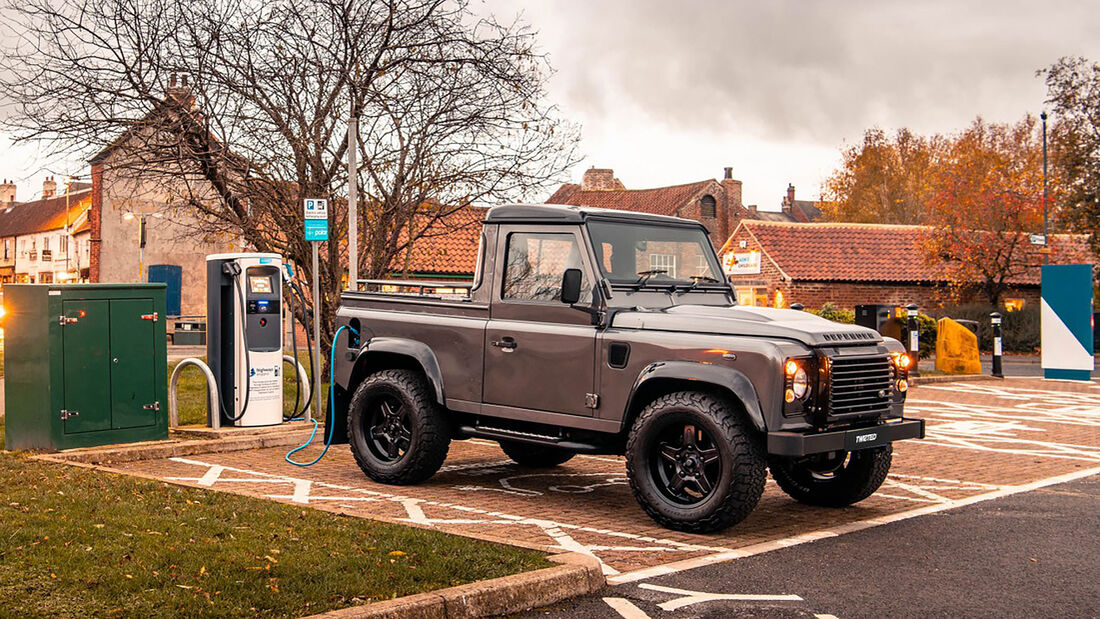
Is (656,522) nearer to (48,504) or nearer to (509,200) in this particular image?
(48,504)

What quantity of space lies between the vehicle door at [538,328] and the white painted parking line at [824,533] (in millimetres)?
1626

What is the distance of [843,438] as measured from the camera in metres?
7.14

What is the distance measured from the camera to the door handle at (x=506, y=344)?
8.36 m

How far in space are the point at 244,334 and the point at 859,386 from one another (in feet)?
21.7

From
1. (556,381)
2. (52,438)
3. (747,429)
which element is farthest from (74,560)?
(52,438)

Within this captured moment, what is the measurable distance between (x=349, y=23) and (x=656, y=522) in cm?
992

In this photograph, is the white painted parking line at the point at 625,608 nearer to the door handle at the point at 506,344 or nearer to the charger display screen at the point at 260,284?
the door handle at the point at 506,344

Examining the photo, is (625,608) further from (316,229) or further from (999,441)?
(316,229)

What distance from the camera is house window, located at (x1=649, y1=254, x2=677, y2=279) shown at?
8.51 metres

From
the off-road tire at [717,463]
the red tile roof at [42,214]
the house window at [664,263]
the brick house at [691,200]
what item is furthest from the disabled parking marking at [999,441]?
the red tile roof at [42,214]

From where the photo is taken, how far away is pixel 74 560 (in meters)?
5.80

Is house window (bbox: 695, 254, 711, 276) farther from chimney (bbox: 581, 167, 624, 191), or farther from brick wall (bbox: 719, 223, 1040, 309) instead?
chimney (bbox: 581, 167, 624, 191)

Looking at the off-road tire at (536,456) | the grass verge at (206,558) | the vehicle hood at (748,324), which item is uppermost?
the vehicle hood at (748,324)

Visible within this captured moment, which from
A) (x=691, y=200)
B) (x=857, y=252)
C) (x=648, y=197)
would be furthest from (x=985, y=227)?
(x=648, y=197)
